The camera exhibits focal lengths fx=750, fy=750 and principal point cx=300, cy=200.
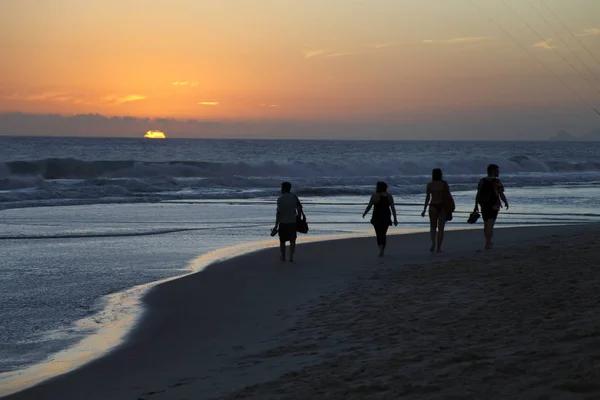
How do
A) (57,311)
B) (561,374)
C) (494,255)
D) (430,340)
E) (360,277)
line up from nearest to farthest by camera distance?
(561,374)
(430,340)
(57,311)
(360,277)
(494,255)

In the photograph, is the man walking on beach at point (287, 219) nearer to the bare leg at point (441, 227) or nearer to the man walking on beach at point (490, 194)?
the bare leg at point (441, 227)

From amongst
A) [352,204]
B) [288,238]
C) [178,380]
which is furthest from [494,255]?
[352,204]

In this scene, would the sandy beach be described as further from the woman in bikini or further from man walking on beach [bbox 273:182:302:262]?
the woman in bikini

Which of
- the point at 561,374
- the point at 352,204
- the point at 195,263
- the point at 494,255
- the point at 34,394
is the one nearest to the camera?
the point at 561,374

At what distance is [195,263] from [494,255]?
17.1 ft

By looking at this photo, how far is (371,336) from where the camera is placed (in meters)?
6.92

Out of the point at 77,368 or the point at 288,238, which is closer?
the point at 77,368

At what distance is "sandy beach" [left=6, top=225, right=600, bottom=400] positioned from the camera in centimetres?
514

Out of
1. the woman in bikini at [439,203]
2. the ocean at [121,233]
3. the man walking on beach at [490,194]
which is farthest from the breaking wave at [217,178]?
the man walking on beach at [490,194]

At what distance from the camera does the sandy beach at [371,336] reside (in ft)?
16.9

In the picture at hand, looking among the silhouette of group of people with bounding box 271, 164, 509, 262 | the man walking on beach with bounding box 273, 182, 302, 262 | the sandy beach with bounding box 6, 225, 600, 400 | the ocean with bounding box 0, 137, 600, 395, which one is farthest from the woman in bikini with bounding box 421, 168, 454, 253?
the man walking on beach with bounding box 273, 182, 302, 262

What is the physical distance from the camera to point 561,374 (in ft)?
15.8

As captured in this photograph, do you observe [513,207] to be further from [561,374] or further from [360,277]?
[561,374]

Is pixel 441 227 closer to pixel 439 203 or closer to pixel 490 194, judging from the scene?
pixel 439 203
